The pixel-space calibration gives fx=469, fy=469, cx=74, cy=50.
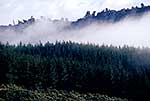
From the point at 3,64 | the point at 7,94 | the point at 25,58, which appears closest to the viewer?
the point at 7,94

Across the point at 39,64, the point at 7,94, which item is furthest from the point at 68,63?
the point at 7,94

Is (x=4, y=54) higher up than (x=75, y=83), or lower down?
higher up

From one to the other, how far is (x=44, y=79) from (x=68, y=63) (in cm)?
2052

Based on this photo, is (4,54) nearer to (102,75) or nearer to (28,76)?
(28,76)

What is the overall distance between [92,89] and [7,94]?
1956 inches

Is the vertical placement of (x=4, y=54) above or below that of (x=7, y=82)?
above

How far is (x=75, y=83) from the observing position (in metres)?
165

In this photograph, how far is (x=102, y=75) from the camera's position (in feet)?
551

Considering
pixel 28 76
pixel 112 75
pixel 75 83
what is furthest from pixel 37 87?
pixel 112 75

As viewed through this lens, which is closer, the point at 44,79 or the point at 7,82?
the point at 7,82

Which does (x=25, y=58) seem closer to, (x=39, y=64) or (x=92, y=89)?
(x=39, y=64)

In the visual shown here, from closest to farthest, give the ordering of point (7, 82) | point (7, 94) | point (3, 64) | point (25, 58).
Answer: point (7, 94), point (7, 82), point (3, 64), point (25, 58)

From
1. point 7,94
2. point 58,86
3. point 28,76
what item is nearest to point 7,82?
point 28,76

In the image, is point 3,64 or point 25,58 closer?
point 3,64
